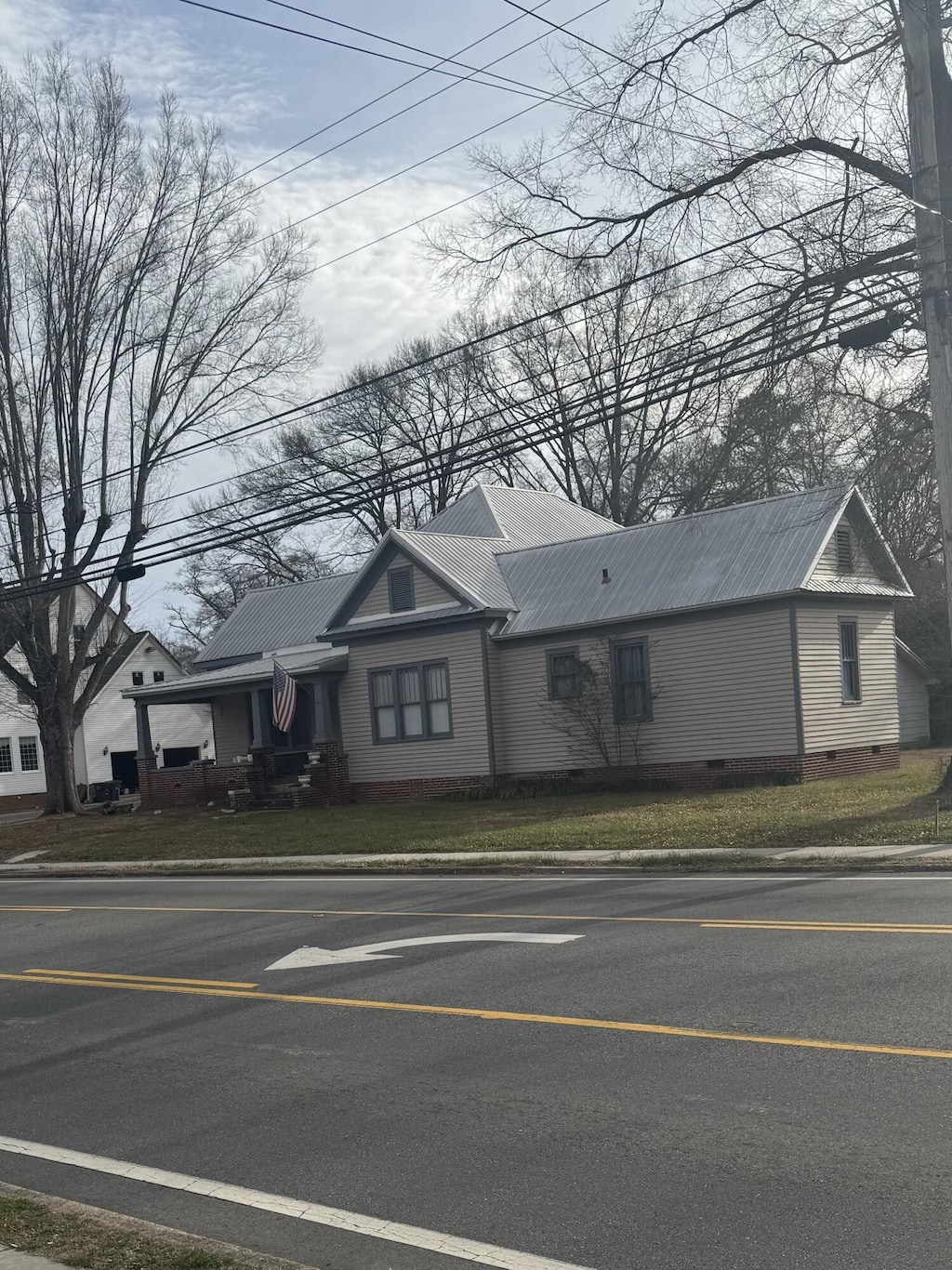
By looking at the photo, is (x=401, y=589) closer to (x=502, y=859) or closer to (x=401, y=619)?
(x=401, y=619)

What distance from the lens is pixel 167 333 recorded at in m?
37.3

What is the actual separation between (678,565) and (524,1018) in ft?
72.5

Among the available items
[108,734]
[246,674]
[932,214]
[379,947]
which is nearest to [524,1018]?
[379,947]

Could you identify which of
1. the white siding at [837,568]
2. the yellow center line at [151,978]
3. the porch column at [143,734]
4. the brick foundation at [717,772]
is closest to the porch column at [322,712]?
the brick foundation at [717,772]

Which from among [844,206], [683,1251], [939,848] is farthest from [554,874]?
[683,1251]

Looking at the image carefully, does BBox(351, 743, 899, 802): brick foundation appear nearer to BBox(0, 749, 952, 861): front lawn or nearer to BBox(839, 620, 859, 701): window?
BBox(0, 749, 952, 861): front lawn

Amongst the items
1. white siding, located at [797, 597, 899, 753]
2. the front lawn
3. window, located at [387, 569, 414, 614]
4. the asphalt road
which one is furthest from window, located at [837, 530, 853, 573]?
the asphalt road

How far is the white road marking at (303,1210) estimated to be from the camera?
5.01 meters

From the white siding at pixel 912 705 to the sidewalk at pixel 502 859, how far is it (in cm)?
2369

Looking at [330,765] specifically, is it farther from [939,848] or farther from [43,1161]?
[43,1161]

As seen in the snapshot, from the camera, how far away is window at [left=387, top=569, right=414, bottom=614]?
109 feet

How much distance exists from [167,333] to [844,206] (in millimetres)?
23424

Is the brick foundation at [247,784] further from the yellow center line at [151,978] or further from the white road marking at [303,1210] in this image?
the white road marking at [303,1210]

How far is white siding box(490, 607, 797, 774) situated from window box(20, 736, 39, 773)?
104ft
